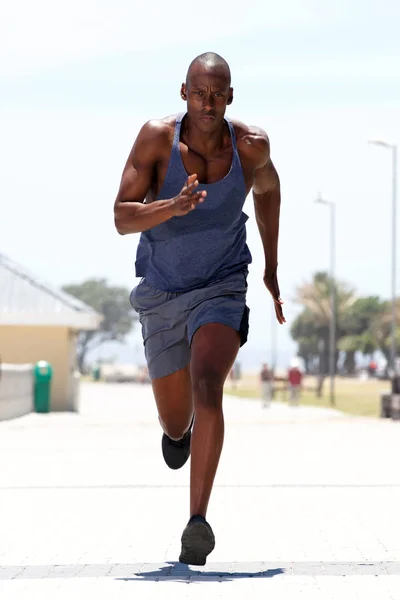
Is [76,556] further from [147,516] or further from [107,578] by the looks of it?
[147,516]

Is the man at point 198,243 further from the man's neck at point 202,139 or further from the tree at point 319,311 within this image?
the tree at point 319,311

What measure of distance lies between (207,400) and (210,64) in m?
1.52

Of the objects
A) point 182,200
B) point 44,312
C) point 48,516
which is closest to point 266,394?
point 44,312

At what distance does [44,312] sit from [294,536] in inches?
1179

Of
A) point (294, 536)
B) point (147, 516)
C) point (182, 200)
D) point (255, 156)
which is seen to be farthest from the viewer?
point (147, 516)

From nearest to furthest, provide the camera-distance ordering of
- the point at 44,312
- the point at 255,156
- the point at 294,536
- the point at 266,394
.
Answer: the point at 255,156, the point at 294,536, the point at 44,312, the point at 266,394

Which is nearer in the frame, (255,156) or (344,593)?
(344,593)

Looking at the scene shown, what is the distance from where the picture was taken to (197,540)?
20.6 ft

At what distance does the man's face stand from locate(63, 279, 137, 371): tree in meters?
175

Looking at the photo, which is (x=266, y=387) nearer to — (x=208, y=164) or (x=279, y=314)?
(x=279, y=314)

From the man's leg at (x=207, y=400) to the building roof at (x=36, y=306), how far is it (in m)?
30.3

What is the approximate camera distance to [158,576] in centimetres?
640

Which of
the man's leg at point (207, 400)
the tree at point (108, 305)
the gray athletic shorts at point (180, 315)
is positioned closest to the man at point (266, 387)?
the gray athletic shorts at point (180, 315)

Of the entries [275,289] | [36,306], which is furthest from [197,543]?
[36,306]
